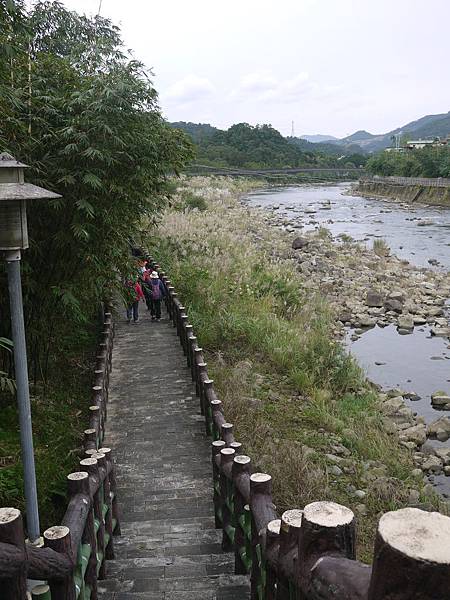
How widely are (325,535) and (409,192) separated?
182 ft

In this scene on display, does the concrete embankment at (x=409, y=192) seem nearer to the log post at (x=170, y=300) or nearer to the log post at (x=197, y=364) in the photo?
the log post at (x=170, y=300)

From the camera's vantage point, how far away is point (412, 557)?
46.4 inches

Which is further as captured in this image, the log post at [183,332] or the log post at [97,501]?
the log post at [183,332]

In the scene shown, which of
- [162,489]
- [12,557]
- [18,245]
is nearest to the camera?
[12,557]

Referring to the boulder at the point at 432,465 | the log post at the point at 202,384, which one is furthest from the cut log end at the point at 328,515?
the boulder at the point at 432,465

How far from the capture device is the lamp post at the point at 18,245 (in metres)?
3.13

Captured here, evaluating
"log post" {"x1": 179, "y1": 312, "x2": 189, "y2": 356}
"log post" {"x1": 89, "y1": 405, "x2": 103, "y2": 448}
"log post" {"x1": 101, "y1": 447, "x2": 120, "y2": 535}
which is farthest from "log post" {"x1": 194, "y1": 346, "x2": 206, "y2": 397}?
"log post" {"x1": 101, "y1": 447, "x2": 120, "y2": 535}

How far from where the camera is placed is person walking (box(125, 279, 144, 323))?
30.9 feet

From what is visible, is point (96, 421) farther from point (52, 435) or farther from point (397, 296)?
point (397, 296)

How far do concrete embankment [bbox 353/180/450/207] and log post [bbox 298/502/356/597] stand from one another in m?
48.7

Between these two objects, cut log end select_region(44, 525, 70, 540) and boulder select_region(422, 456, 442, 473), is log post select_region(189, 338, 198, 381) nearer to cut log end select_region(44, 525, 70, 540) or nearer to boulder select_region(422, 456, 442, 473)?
boulder select_region(422, 456, 442, 473)

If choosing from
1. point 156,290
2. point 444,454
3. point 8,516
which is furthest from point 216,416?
point 156,290

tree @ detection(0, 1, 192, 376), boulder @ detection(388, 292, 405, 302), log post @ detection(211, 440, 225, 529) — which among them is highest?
tree @ detection(0, 1, 192, 376)

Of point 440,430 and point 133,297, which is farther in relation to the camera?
point 133,297
